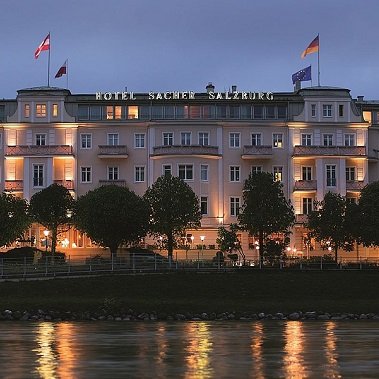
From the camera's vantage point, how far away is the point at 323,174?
113 metres

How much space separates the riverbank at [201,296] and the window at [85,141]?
39109 millimetres

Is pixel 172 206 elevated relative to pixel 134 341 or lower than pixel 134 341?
elevated

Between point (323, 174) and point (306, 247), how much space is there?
9.44 meters

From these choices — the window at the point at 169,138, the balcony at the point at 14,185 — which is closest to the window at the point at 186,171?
the window at the point at 169,138

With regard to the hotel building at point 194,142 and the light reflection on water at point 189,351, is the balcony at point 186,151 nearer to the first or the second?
the hotel building at point 194,142

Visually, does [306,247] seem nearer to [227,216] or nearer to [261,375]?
[227,216]

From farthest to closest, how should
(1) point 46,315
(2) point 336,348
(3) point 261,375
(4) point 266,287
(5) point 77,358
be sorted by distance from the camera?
(4) point 266,287 → (1) point 46,315 → (2) point 336,348 → (5) point 77,358 → (3) point 261,375

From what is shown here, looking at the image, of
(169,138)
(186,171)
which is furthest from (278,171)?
(169,138)

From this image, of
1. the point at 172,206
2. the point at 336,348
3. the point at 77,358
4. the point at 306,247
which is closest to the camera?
the point at 77,358

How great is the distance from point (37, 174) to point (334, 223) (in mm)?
37902

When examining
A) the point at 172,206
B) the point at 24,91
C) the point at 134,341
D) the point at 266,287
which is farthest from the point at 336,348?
the point at 24,91

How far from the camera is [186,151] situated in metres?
112

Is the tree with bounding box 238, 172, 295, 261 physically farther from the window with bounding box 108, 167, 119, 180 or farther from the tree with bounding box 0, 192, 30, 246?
the window with bounding box 108, 167, 119, 180

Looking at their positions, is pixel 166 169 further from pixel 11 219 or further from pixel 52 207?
pixel 11 219
